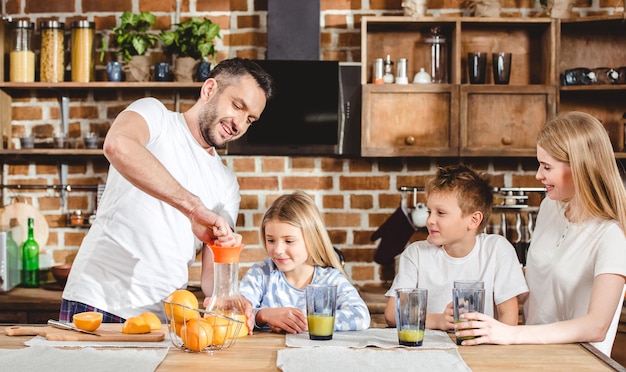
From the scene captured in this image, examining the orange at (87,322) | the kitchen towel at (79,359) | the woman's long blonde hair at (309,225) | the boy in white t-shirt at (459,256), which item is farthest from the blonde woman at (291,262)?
the kitchen towel at (79,359)

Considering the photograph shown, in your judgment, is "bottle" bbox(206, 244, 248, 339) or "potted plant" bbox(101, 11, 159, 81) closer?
"bottle" bbox(206, 244, 248, 339)

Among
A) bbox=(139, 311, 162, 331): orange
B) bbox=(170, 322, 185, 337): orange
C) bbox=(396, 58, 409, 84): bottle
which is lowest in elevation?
bbox=(139, 311, 162, 331): orange

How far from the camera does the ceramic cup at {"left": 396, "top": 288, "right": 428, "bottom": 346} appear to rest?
1605 millimetres

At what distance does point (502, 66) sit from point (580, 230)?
156cm

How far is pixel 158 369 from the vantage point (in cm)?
144

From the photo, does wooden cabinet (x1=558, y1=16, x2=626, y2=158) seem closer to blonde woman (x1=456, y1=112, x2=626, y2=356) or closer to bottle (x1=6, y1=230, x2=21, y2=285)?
blonde woman (x1=456, y1=112, x2=626, y2=356)

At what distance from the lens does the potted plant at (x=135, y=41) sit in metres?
3.41

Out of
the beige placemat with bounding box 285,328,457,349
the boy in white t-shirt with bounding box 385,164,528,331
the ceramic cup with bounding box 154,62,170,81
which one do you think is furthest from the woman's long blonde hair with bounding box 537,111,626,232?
the ceramic cup with bounding box 154,62,170,81

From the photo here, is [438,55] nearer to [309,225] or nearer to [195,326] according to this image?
[309,225]

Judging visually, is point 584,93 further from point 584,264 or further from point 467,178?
point 584,264

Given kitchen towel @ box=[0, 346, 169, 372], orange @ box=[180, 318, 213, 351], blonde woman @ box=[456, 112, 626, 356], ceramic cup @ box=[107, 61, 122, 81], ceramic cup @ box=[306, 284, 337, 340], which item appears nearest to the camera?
kitchen towel @ box=[0, 346, 169, 372]

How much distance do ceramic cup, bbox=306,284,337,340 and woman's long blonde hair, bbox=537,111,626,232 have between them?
712 millimetres

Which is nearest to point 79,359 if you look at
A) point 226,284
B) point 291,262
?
point 226,284

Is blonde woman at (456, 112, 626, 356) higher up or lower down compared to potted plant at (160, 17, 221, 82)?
lower down
